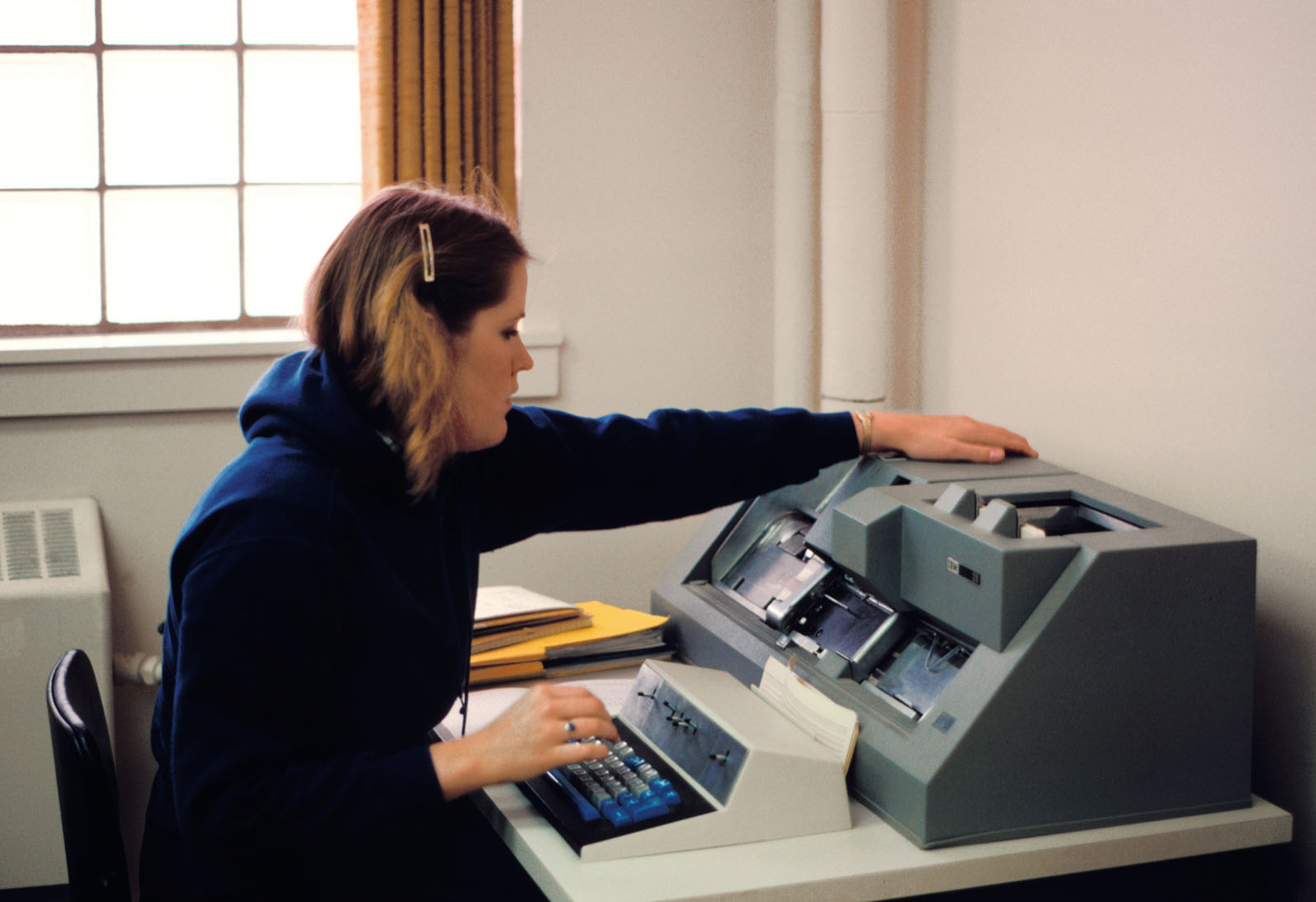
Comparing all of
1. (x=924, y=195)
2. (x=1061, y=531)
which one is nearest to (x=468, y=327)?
(x=1061, y=531)

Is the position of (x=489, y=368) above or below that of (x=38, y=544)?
above

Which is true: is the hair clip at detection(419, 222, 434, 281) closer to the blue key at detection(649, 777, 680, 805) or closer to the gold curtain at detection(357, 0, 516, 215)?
the blue key at detection(649, 777, 680, 805)

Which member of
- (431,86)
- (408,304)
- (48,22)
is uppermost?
(48,22)

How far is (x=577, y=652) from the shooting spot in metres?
1.80

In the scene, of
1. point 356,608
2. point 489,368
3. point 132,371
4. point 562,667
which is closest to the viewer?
point 356,608

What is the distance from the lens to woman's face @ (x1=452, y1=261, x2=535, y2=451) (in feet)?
4.56

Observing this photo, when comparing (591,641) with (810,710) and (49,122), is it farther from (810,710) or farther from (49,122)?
(49,122)

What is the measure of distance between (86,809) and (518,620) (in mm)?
719

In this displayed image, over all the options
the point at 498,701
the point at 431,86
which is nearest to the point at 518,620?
the point at 498,701

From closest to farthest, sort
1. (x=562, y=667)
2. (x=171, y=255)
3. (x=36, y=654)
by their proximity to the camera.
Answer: (x=562, y=667)
(x=36, y=654)
(x=171, y=255)

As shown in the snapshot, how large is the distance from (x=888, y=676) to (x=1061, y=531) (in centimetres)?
26

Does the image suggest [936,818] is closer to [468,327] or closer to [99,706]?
[468,327]

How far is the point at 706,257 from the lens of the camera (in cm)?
264

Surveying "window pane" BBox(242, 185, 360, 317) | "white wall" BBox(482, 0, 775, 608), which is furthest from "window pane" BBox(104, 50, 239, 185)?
"white wall" BBox(482, 0, 775, 608)
